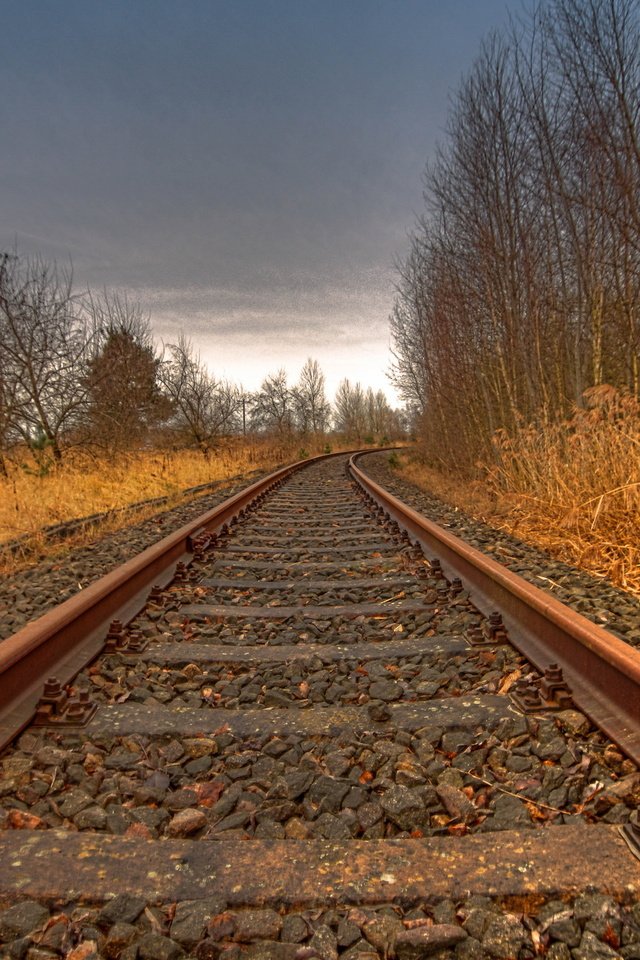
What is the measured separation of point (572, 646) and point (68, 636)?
2.31m

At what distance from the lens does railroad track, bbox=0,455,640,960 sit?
124 cm

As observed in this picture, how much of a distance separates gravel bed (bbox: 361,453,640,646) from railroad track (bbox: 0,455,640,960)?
43 cm

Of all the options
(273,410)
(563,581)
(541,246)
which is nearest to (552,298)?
(541,246)

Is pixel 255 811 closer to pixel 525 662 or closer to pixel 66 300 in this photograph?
pixel 525 662

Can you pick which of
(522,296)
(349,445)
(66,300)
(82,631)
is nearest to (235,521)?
(82,631)

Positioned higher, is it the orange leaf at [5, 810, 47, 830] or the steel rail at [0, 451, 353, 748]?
the steel rail at [0, 451, 353, 748]

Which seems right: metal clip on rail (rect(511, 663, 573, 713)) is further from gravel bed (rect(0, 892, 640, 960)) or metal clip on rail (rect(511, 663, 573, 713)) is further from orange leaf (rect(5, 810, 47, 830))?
orange leaf (rect(5, 810, 47, 830))

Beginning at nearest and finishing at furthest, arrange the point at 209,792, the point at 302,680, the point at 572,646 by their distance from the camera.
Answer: the point at 209,792
the point at 572,646
the point at 302,680

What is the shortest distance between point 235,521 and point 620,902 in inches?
226

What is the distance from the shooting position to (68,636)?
8.92ft

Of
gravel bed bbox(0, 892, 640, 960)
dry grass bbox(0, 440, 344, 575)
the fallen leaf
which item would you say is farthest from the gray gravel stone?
dry grass bbox(0, 440, 344, 575)

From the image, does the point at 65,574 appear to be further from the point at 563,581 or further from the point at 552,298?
the point at 552,298

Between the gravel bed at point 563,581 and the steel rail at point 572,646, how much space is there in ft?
1.24

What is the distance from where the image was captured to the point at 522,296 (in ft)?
31.1
